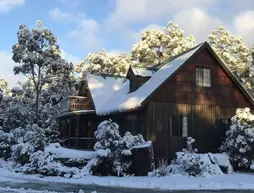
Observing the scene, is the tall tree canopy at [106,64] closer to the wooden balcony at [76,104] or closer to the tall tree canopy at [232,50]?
the tall tree canopy at [232,50]

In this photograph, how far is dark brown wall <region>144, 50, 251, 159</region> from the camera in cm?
1994

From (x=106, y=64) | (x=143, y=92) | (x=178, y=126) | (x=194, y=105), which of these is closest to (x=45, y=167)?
(x=143, y=92)

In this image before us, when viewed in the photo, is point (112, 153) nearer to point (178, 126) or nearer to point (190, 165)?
point (190, 165)

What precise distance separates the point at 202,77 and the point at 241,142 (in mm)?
5367

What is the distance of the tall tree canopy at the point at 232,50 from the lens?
130 feet

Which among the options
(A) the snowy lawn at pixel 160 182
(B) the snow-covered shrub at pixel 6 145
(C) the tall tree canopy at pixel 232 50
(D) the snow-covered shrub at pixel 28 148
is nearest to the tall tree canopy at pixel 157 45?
(C) the tall tree canopy at pixel 232 50

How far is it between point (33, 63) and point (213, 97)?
72.0 feet

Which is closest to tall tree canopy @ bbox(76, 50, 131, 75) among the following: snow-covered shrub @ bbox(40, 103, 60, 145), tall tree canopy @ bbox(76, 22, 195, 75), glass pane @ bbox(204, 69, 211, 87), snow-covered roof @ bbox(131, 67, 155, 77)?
tall tree canopy @ bbox(76, 22, 195, 75)

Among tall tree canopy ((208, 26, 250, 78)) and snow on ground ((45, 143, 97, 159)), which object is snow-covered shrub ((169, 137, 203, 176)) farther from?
tall tree canopy ((208, 26, 250, 78))

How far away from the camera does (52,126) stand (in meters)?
32.0

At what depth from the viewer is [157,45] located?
4534cm

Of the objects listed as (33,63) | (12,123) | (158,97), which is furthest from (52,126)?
(158,97)

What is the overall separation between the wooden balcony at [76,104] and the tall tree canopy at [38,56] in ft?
26.4

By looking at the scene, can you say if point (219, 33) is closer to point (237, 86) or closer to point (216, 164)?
point (237, 86)
